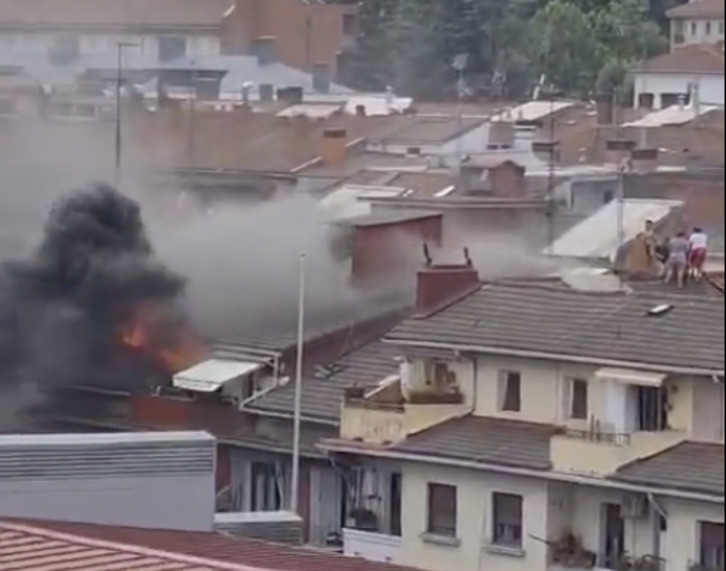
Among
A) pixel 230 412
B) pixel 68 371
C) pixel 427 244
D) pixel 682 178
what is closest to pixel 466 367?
pixel 427 244

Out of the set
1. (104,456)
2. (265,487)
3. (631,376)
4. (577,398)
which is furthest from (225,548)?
(265,487)

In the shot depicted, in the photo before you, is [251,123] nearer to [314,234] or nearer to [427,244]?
[314,234]

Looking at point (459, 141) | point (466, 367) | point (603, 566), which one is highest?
point (459, 141)

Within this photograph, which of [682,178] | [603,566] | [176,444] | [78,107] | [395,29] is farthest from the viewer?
[78,107]

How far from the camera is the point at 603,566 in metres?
6.75

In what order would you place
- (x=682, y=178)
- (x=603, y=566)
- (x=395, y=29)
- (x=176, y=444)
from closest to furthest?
(x=682, y=178)
(x=176, y=444)
(x=603, y=566)
(x=395, y=29)

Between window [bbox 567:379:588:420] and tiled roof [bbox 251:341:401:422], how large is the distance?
57.3 inches

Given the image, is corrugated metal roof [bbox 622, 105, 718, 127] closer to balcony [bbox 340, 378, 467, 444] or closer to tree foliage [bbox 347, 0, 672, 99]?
tree foliage [bbox 347, 0, 672, 99]

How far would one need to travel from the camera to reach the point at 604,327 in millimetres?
4707

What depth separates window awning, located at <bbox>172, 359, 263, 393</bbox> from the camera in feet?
28.3

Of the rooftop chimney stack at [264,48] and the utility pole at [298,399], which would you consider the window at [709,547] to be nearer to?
the utility pole at [298,399]

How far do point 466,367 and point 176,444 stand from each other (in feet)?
4.35

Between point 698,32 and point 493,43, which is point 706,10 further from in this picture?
point 493,43

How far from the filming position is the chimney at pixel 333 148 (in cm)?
860
